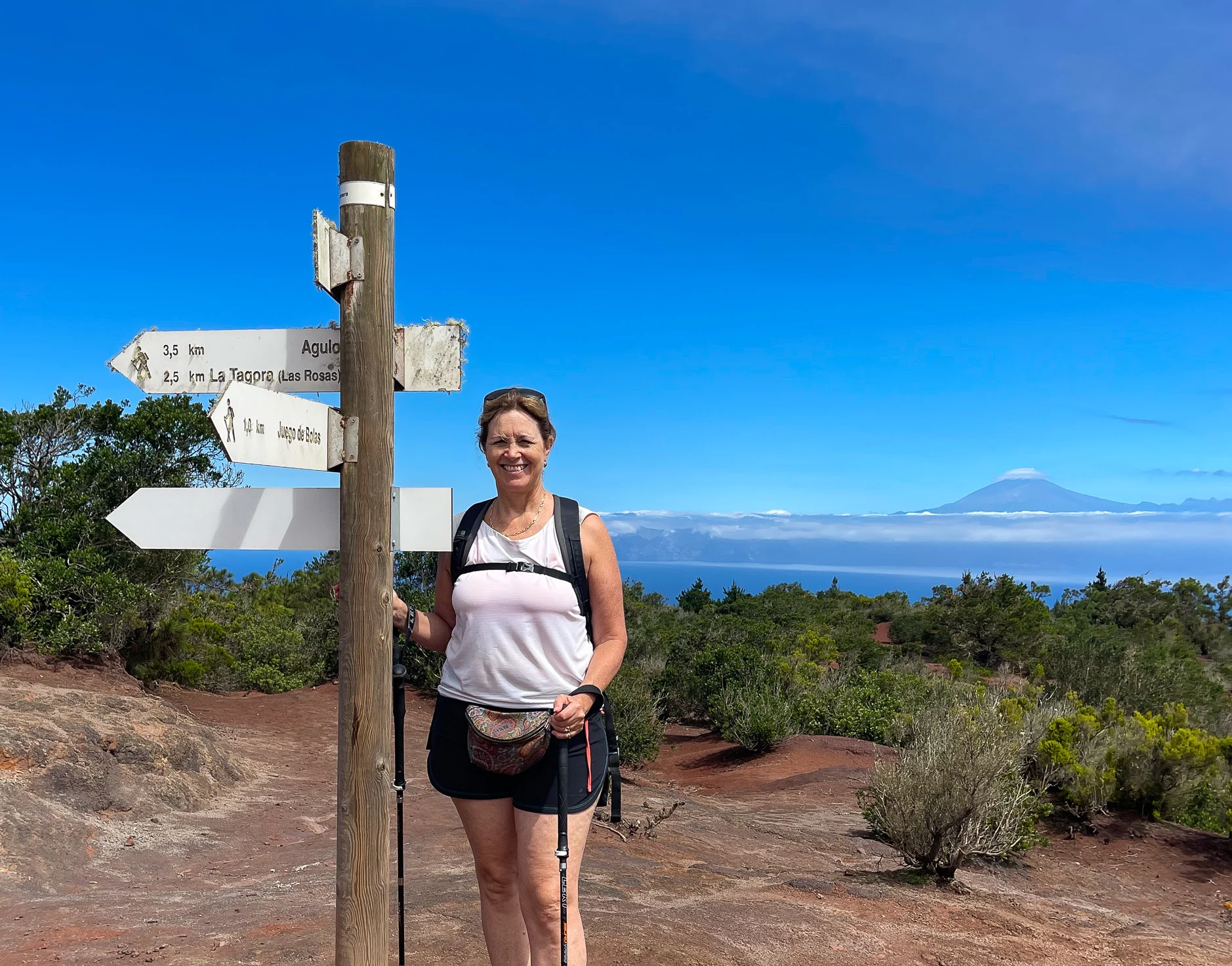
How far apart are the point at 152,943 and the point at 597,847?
3.64 metres

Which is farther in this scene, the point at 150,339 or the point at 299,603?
the point at 299,603

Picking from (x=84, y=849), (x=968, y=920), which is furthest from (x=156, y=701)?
(x=968, y=920)

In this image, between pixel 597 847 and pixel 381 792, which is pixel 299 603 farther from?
pixel 381 792

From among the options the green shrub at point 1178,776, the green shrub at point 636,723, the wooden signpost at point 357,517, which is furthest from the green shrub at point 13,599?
the green shrub at point 1178,776

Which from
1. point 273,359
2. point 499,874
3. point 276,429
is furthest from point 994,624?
point 276,429

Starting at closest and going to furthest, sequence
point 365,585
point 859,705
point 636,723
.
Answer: point 365,585 → point 636,723 → point 859,705

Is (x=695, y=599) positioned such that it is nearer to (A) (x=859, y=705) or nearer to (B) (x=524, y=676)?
(A) (x=859, y=705)

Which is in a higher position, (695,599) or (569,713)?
(569,713)

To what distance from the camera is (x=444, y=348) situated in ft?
10.2

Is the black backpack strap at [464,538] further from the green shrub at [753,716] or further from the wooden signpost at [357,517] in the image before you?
the green shrub at [753,716]

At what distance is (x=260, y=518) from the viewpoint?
301 centimetres

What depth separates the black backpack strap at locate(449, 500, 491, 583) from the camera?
3.22 meters

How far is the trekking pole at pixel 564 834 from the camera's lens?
299 cm

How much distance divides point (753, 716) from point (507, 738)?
1176cm
